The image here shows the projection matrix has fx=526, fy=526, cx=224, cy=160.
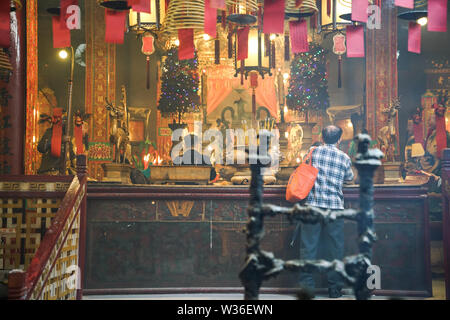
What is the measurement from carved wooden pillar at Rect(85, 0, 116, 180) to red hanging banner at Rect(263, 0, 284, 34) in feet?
17.9

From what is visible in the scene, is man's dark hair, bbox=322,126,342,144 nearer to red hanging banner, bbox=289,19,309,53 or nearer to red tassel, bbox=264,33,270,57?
red hanging banner, bbox=289,19,309,53

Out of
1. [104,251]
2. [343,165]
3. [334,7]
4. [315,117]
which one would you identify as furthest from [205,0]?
[315,117]

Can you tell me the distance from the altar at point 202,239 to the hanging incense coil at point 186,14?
5.45 feet

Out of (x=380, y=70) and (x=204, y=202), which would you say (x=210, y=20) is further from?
(x=380, y=70)

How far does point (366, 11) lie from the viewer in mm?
4992

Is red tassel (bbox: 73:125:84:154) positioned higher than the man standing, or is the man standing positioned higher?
red tassel (bbox: 73:125:84:154)

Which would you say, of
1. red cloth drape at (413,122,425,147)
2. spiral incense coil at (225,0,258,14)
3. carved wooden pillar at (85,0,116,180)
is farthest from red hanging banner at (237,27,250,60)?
carved wooden pillar at (85,0,116,180)

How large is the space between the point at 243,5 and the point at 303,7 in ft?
2.01

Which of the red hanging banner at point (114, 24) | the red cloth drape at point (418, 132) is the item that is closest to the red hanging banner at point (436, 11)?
the red hanging banner at point (114, 24)

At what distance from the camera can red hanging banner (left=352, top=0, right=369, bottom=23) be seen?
4941 mm

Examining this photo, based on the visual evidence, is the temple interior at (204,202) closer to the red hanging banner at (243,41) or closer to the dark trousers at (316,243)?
the red hanging banner at (243,41)

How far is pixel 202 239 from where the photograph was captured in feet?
16.7

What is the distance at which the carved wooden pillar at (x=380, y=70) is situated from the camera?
9203 mm
